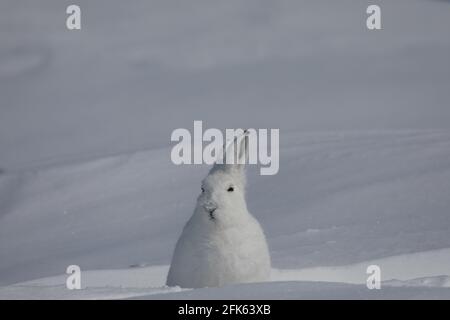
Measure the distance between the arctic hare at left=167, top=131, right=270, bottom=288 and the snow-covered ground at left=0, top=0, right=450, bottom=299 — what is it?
19.2 inches

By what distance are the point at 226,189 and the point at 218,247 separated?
14.0 inches

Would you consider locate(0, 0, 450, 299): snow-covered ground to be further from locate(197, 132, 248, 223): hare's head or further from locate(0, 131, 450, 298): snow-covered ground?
locate(197, 132, 248, 223): hare's head

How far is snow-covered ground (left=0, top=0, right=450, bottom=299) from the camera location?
7.66 meters

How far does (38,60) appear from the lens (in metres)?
22.2

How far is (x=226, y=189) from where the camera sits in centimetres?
576

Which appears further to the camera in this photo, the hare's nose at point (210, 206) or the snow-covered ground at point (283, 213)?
the snow-covered ground at point (283, 213)

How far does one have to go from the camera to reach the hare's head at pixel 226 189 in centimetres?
561

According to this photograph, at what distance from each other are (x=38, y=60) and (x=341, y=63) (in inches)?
256

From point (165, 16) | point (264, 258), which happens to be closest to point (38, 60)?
point (165, 16)

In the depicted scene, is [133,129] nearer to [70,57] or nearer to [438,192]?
[70,57]

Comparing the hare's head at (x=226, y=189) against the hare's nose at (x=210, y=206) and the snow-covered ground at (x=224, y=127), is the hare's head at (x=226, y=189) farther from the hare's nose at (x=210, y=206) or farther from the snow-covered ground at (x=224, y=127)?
the snow-covered ground at (x=224, y=127)

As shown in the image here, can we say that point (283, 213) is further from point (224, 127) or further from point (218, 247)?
point (224, 127)

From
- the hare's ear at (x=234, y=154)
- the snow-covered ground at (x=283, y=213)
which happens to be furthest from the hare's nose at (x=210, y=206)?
the snow-covered ground at (x=283, y=213)

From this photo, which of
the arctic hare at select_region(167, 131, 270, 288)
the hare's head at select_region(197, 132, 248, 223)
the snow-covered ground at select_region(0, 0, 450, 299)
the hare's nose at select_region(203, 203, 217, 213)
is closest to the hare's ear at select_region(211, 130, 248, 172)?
the hare's head at select_region(197, 132, 248, 223)
